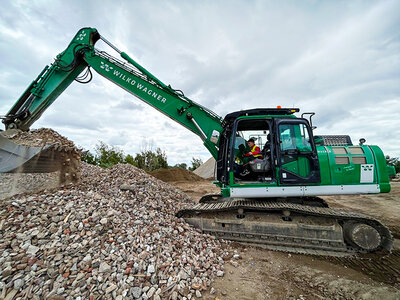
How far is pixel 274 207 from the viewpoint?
12.7 ft

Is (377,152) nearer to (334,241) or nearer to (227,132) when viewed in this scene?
(334,241)

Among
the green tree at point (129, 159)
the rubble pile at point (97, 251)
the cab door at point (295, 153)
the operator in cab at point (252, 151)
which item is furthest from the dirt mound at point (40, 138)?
the green tree at point (129, 159)

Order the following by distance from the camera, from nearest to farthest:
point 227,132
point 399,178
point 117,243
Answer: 1. point 117,243
2. point 227,132
3. point 399,178

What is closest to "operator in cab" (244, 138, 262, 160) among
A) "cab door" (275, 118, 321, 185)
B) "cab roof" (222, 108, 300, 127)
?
"cab door" (275, 118, 321, 185)

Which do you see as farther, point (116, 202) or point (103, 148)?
point (103, 148)

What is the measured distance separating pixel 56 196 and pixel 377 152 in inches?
249

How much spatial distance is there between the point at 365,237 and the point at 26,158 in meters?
6.31

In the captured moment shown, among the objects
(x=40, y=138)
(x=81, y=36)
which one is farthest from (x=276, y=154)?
(x=81, y=36)

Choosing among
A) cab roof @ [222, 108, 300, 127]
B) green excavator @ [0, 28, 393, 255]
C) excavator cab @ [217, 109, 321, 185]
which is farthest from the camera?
cab roof @ [222, 108, 300, 127]

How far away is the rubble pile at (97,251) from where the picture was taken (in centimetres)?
241

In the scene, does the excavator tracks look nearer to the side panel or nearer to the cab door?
the cab door

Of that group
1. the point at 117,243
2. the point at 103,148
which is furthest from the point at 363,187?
the point at 103,148

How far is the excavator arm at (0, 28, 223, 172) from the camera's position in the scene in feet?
16.6

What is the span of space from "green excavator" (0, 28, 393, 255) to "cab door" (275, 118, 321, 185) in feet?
0.06
